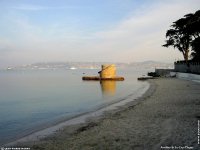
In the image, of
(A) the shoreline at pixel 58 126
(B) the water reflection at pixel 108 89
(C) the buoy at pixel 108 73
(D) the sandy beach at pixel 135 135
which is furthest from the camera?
(C) the buoy at pixel 108 73

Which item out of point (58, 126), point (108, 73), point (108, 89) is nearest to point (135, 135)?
point (58, 126)

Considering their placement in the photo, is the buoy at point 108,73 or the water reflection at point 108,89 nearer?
the water reflection at point 108,89

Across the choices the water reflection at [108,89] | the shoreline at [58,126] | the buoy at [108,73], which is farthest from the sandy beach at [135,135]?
the buoy at [108,73]

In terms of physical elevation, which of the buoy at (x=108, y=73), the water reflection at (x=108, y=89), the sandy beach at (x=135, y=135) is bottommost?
the water reflection at (x=108, y=89)

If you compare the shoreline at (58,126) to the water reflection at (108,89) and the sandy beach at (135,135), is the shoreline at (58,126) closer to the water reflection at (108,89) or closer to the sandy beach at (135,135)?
the sandy beach at (135,135)

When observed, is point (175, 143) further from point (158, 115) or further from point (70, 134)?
point (158, 115)

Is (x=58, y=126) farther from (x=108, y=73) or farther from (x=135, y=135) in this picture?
(x=108, y=73)

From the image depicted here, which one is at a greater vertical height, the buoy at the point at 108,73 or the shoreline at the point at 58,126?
the buoy at the point at 108,73

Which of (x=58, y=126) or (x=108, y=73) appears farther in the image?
(x=108, y=73)

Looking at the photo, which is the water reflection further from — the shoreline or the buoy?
the shoreline

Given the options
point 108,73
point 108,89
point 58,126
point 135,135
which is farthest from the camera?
point 108,73

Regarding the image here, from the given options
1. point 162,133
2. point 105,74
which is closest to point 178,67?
point 105,74

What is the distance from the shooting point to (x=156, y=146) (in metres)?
9.32

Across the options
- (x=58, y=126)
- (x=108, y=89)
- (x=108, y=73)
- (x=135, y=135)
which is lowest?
(x=108, y=89)
